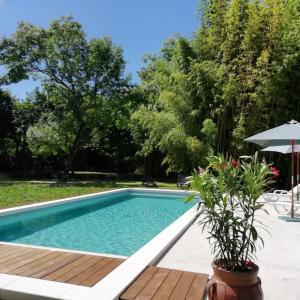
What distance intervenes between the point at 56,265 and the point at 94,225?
373 cm

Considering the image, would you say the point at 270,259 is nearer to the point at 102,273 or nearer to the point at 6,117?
the point at 102,273

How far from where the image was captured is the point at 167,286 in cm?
312

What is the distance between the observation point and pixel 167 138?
43.0ft

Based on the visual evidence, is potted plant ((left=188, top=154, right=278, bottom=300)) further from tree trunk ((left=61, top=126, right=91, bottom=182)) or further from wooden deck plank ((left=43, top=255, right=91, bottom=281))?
tree trunk ((left=61, top=126, right=91, bottom=182))

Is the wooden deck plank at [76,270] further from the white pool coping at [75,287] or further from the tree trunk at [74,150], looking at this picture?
the tree trunk at [74,150]

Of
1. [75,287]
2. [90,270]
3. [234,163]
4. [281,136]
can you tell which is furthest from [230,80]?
[75,287]

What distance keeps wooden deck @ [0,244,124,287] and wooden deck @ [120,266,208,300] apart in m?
0.41

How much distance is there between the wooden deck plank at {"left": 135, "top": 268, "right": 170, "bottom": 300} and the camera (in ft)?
9.60

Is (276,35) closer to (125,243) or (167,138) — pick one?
(167,138)

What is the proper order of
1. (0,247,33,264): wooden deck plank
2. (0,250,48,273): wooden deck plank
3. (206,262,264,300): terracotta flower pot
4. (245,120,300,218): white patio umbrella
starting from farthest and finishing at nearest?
(245,120,300,218): white patio umbrella, (0,247,33,264): wooden deck plank, (0,250,48,273): wooden deck plank, (206,262,264,300): terracotta flower pot

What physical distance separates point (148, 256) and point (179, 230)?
1.45 m

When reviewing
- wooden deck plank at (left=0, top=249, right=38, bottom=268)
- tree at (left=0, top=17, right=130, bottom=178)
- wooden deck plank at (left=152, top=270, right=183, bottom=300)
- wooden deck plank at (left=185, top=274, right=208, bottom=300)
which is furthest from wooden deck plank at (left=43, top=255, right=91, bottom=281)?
tree at (left=0, top=17, right=130, bottom=178)

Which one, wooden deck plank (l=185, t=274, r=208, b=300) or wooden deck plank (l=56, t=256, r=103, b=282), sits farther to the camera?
wooden deck plank (l=56, t=256, r=103, b=282)

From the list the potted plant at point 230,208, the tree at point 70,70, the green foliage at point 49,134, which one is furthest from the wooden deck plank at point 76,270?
the green foliage at point 49,134
